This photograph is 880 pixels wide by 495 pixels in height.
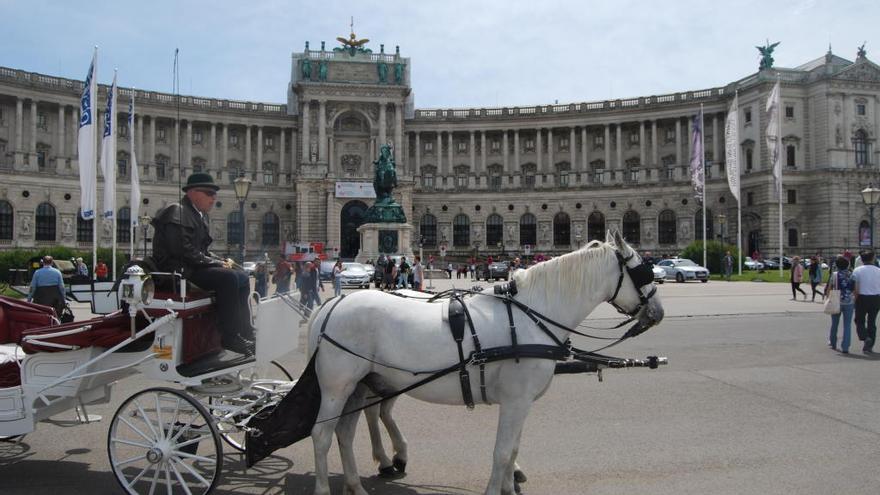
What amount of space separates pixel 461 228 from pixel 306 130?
21369mm

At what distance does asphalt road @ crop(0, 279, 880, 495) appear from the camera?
229 inches

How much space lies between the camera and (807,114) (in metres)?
66.7

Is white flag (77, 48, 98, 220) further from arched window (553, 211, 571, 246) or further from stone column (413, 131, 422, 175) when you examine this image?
arched window (553, 211, 571, 246)

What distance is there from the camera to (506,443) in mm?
4988

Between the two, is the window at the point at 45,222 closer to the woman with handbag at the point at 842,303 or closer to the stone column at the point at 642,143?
the stone column at the point at 642,143

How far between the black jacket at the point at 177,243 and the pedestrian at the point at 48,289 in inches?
421

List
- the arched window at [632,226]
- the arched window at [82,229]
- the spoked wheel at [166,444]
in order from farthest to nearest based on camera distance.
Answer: the arched window at [632,226] < the arched window at [82,229] < the spoked wheel at [166,444]

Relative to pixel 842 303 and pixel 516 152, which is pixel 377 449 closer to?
pixel 842 303

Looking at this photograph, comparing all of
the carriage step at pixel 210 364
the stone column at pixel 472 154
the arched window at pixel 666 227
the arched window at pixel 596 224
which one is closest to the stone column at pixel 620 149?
the arched window at pixel 596 224

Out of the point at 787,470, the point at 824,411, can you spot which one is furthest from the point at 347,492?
the point at 824,411

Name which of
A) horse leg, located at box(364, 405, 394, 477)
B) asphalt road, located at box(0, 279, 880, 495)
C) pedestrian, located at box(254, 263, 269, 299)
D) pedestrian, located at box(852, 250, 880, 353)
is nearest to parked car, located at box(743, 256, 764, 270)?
pedestrian, located at box(852, 250, 880, 353)

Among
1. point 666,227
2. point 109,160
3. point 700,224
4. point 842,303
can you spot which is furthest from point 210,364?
point 666,227

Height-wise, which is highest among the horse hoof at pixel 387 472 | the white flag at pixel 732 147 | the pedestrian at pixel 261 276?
the white flag at pixel 732 147

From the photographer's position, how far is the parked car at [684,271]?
43.1 meters
